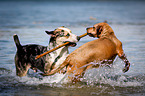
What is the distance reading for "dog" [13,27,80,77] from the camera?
22.4 ft

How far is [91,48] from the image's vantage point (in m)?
6.52

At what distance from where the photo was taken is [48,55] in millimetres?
6918

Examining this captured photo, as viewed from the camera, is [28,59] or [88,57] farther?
[28,59]

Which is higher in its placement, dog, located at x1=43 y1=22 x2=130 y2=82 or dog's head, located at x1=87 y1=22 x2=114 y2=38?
dog's head, located at x1=87 y1=22 x2=114 y2=38

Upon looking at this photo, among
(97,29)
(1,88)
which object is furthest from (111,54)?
(1,88)

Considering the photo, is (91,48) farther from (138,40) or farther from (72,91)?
(138,40)

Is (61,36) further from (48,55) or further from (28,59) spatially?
(28,59)

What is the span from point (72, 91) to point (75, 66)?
22.2 inches

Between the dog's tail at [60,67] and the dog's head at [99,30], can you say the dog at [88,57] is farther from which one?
the dog's head at [99,30]

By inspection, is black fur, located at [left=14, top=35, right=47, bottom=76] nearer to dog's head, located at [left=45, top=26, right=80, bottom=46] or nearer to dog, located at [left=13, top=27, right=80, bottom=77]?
dog, located at [left=13, top=27, right=80, bottom=77]

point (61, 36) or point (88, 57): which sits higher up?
point (61, 36)

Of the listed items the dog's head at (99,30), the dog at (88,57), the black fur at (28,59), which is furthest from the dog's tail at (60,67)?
the dog's head at (99,30)

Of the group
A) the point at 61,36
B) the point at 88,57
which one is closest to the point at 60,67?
the point at 88,57

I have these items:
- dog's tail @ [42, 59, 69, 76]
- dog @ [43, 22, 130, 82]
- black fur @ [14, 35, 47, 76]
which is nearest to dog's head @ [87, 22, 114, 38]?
dog @ [43, 22, 130, 82]
